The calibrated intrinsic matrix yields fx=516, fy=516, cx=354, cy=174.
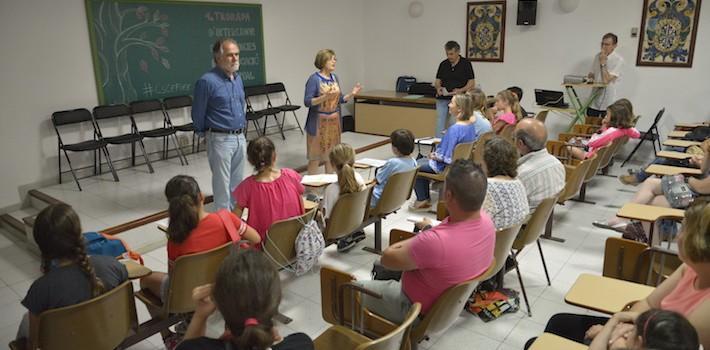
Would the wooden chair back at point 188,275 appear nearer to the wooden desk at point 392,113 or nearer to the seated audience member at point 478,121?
the seated audience member at point 478,121

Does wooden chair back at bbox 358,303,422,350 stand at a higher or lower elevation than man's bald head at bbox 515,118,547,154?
lower

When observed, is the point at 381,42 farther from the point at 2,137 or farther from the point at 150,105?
the point at 2,137

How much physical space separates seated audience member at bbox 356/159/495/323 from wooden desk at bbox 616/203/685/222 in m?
1.22

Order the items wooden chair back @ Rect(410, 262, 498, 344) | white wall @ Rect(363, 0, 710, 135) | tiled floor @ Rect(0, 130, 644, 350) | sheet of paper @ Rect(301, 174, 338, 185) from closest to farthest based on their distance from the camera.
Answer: wooden chair back @ Rect(410, 262, 498, 344)
tiled floor @ Rect(0, 130, 644, 350)
sheet of paper @ Rect(301, 174, 338, 185)
white wall @ Rect(363, 0, 710, 135)

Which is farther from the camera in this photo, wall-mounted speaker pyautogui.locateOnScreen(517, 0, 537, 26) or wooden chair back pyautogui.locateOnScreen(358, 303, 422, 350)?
wall-mounted speaker pyautogui.locateOnScreen(517, 0, 537, 26)

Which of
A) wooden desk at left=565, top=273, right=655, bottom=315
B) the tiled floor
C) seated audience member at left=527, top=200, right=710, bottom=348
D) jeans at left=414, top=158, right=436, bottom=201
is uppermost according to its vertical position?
seated audience member at left=527, top=200, right=710, bottom=348

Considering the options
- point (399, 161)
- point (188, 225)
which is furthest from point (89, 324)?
point (399, 161)

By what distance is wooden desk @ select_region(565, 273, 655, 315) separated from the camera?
2055mm

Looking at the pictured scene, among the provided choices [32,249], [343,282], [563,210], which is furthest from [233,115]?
[563,210]

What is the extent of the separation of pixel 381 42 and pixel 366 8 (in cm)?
69

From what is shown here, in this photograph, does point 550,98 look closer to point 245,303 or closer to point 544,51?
point 544,51

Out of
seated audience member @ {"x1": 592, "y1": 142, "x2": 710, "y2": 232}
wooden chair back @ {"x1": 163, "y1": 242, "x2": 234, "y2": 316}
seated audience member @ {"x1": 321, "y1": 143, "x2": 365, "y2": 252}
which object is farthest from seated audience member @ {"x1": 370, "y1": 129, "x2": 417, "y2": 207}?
wooden chair back @ {"x1": 163, "y1": 242, "x2": 234, "y2": 316}

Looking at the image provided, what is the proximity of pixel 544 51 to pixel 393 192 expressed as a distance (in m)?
5.12

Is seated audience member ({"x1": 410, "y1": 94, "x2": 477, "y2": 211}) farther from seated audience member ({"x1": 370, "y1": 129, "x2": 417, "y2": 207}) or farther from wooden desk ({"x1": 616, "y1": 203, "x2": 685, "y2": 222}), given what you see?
wooden desk ({"x1": 616, "y1": 203, "x2": 685, "y2": 222})
